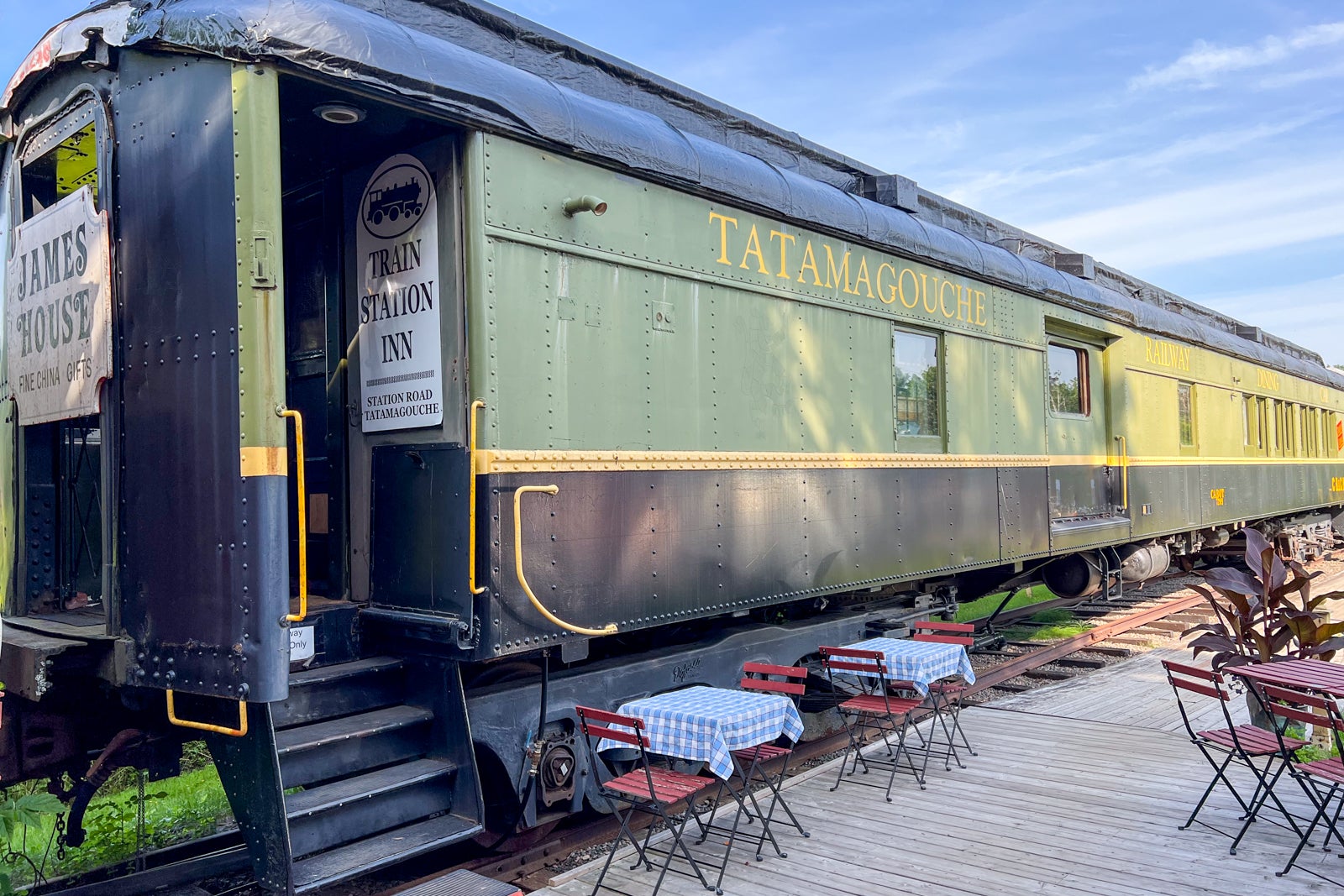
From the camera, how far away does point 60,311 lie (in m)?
4.09

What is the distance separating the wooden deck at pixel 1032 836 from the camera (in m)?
3.89

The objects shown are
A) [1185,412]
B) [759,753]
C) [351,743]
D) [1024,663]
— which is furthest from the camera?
[1185,412]

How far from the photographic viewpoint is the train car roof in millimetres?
3479

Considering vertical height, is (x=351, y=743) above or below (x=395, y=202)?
below

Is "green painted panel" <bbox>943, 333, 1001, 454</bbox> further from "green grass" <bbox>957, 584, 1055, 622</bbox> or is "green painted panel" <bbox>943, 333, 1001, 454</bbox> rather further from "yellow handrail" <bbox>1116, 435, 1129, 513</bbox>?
"green grass" <bbox>957, 584, 1055, 622</bbox>

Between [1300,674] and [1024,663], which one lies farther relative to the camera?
[1024,663]

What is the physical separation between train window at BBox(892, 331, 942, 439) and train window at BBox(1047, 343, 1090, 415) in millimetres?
2158

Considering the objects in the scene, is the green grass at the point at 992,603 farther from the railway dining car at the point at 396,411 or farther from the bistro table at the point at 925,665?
the railway dining car at the point at 396,411

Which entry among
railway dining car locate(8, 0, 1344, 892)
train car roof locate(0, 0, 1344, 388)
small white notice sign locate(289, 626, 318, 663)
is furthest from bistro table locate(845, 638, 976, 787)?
small white notice sign locate(289, 626, 318, 663)

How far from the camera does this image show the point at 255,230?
11.3 ft

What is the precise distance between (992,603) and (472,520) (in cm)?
1026

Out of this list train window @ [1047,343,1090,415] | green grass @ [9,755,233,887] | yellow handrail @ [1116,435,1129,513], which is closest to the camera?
green grass @ [9,755,233,887]

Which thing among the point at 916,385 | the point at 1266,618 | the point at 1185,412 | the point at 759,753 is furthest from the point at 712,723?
the point at 1185,412

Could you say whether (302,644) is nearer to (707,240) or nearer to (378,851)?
(378,851)
